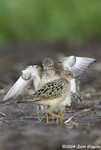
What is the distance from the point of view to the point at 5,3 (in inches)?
909

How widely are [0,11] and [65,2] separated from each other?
7.56ft

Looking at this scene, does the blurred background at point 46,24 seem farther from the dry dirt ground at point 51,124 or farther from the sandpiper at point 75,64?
the sandpiper at point 75,64

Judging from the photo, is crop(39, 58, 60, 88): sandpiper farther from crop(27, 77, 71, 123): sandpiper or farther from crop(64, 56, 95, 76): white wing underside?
crop(64, 56, 95, 76): white wing underside

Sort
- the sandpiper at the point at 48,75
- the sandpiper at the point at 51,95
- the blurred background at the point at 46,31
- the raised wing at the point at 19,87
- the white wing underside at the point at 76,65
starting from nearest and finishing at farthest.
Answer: the sandpiper at the point at 51,95 → the sandpiper at the point at 48,75 → the raised wing at the point at 19,87 → the white wing underside at the point at 76,65 → the blurred background at the point at 46,31

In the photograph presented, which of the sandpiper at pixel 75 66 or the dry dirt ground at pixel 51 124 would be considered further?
the sandpiper at pixel 75 66

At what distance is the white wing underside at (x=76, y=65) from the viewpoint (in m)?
11.4

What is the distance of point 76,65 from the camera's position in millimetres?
11602

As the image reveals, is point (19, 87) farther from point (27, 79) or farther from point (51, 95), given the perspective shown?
point (51, 95)

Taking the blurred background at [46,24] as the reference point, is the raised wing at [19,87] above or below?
below

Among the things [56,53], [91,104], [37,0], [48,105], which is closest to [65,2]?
[37,0]

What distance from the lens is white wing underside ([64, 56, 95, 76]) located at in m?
11.4

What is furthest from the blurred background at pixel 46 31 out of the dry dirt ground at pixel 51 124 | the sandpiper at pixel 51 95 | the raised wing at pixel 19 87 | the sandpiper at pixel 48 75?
the sandpiper at pixel 51 95

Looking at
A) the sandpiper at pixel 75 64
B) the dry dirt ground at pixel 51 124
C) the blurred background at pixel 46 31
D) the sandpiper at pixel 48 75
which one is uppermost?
the blurred background at pixel 46 31

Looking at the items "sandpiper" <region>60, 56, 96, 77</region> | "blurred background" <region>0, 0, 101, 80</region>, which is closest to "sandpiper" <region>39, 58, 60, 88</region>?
"sandpiper" <region>60, 56, 96, 77</region>
